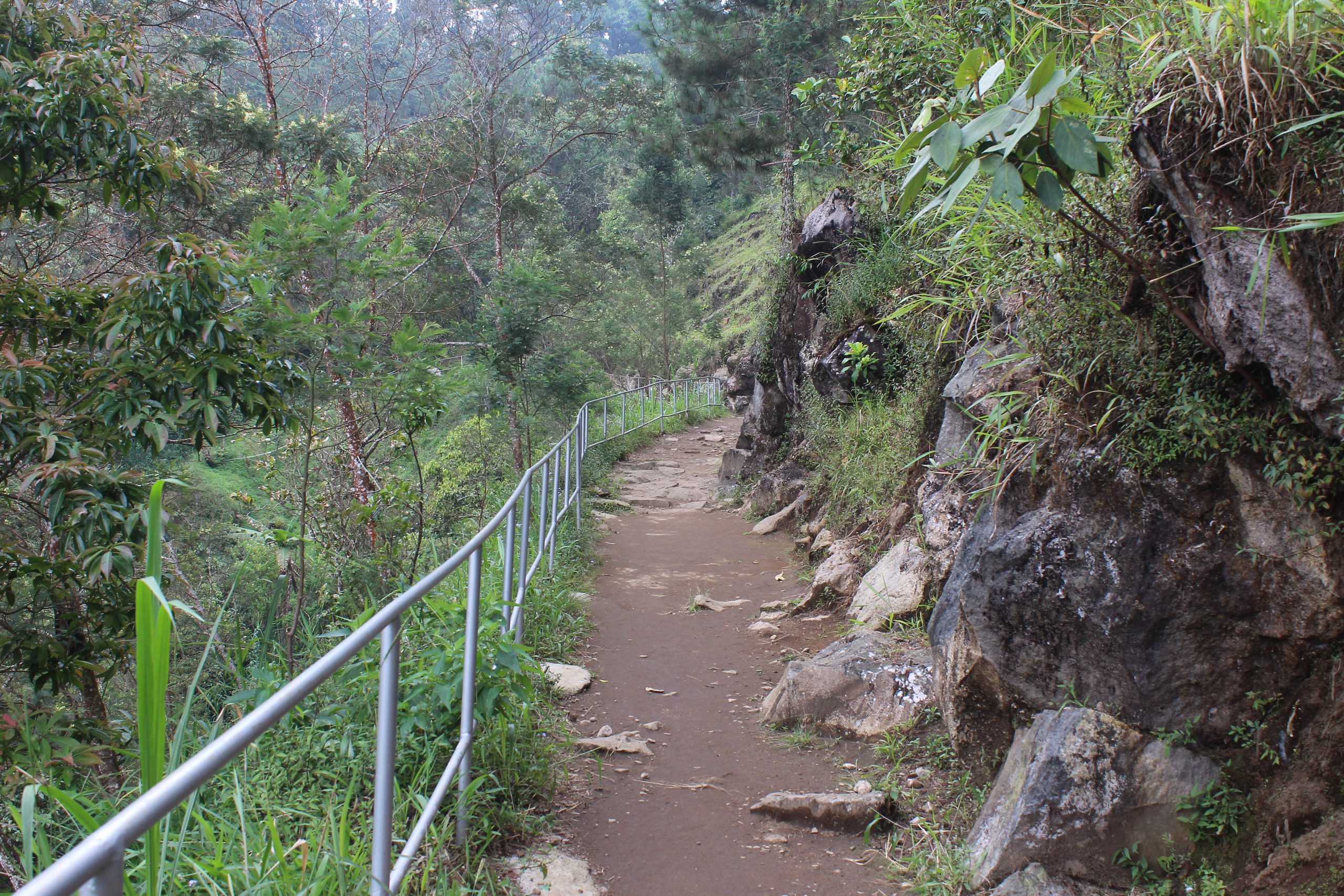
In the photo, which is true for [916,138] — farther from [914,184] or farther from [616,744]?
[616,744]

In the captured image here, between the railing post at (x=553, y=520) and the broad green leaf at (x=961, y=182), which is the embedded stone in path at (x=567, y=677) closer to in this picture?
the railing post at (x=553, y=520)

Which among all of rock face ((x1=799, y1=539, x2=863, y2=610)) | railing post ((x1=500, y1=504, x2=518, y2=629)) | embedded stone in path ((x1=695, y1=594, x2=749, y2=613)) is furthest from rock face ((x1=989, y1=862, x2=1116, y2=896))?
embedded stone in path ((x1=695, y1=594, x2=749, y2=613))

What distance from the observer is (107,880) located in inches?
33.2

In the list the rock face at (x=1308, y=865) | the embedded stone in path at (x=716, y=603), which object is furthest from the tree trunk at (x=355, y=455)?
the rock face at (x=1308, y=865)

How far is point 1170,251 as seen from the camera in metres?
2.59

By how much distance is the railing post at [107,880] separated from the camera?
83 cm

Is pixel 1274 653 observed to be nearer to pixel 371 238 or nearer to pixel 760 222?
pixel 371 238

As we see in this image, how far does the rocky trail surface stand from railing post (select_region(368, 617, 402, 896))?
1057 millimetres

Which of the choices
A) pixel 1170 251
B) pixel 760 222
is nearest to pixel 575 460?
pixel 1170 251

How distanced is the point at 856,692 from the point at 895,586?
114 cm

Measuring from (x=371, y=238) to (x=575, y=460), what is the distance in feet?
15.6

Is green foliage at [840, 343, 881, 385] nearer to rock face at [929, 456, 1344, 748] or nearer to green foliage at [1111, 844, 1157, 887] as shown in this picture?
rock face at [929, 456, 1344, 748]

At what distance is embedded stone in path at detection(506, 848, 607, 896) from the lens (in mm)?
2693

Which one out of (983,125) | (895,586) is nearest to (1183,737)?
(983,125)
